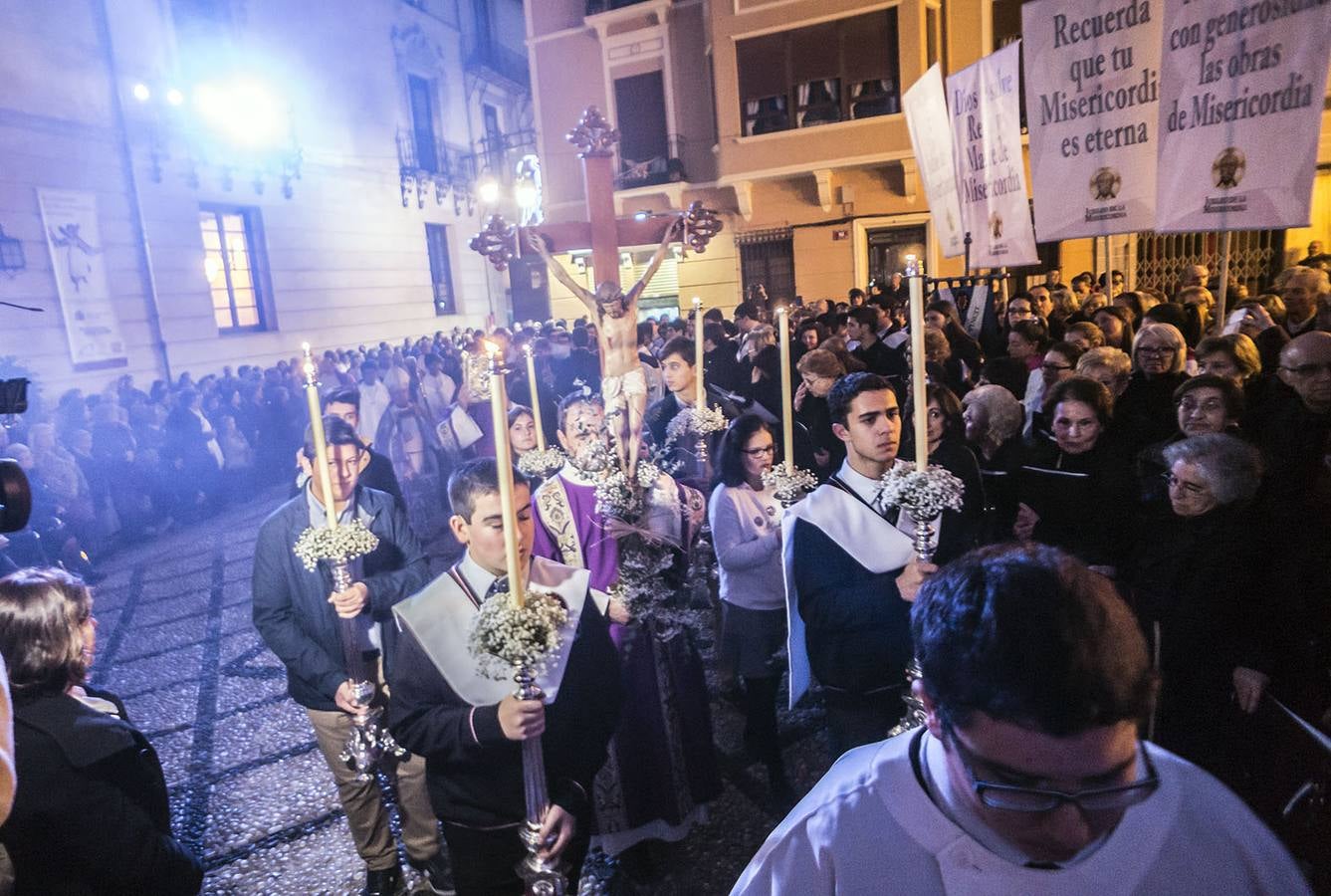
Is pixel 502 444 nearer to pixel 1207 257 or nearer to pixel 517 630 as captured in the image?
pixel 517 630

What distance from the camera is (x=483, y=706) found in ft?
7.41

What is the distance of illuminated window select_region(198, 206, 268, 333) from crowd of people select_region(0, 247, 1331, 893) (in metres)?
12.9

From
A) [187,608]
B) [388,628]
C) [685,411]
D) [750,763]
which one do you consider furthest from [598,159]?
[187,608]

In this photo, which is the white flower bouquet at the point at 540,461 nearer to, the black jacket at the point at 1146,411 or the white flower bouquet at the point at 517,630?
the white flower bouquet at the point at 517,630

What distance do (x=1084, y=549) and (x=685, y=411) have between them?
2.42m

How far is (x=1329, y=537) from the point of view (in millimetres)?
2945

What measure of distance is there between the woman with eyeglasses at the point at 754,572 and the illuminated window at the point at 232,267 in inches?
568

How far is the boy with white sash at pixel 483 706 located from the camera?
2.35 meters

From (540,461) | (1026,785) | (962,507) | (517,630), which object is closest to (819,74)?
(540,461)

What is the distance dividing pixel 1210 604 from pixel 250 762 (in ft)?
14.5

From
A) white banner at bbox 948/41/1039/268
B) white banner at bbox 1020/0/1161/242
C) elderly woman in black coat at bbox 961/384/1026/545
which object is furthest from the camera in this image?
white banner at bbox 948/41/1039/268

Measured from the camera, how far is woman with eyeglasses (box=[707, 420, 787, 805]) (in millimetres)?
3613

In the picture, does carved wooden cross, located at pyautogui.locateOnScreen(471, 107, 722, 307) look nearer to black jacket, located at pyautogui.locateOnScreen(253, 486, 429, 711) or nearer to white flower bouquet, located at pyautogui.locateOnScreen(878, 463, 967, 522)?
black jacket, located at pyautogui.locateOnScreen(253, 486, 429, 711)

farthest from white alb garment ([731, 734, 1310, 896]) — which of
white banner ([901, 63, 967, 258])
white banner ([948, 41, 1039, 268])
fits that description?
white banner ([901, 63, 967, 258])
